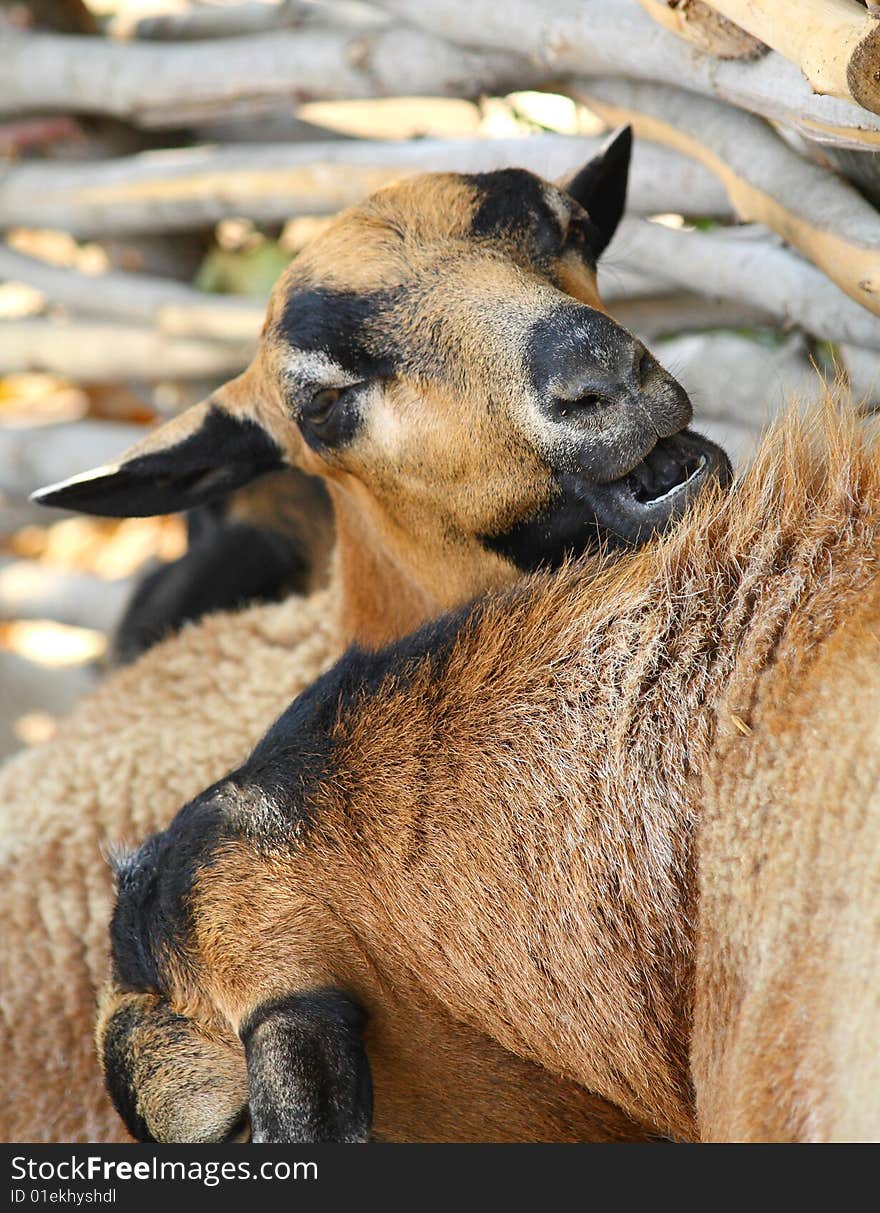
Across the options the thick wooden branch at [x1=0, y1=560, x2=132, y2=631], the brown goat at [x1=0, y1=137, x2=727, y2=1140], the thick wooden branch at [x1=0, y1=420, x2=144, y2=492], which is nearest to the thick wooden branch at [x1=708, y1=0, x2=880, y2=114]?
the brown goat at [x1=0, y1=137, x2=727, y2=1140]

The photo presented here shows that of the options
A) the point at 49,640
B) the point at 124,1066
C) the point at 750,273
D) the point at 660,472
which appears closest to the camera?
the point at 124,1066

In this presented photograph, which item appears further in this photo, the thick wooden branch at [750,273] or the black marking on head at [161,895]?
the thick wooden branch at [750,273]

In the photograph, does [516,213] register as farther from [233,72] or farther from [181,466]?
[233,72]

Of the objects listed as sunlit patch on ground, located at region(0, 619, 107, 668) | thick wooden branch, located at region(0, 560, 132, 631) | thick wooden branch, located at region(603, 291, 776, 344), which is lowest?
sunlit patch on ground, located at region(0, 619, 107, 668)

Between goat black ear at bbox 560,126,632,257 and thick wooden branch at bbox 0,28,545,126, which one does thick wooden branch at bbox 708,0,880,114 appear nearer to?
goat black ear at bbox 560,126,632,257

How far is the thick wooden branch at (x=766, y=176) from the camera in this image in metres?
1.87

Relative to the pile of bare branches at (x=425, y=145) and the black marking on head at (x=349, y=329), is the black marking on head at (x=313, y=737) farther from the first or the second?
the pile of bare branches at (x=425, y=145)

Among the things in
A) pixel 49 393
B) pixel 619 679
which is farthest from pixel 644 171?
pixel 49 393

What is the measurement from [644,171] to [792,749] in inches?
68.4

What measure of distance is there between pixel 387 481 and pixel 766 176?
766 millimetres

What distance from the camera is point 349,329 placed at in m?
2.18

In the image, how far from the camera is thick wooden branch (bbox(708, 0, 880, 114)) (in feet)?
4.46

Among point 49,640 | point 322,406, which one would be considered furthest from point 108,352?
point 322,406

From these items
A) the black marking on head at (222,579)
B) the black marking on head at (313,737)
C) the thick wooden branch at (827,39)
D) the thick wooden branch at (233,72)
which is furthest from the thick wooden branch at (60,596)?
the thick wooden branch at (827,39)
